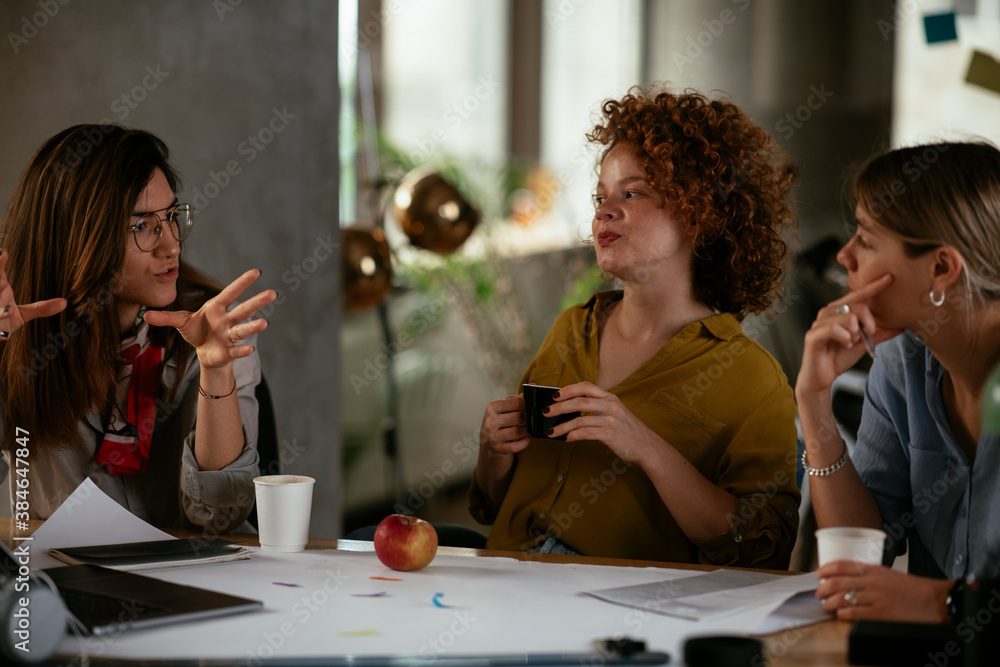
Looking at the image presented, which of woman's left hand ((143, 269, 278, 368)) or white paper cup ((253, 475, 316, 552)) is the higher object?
woman's left hand ((143, 269, 278, 368))

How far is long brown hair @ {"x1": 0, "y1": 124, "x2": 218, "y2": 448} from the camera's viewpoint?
5.57 ft

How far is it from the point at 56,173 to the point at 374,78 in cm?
304

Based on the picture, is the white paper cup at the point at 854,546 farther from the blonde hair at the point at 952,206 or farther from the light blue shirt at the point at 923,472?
the blonde hair at the point at 952,206

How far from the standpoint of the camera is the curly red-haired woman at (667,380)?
1552 mm

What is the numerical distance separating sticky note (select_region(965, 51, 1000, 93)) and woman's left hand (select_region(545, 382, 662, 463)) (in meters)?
2.58

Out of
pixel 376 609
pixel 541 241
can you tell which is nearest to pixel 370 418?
pixel 541 241

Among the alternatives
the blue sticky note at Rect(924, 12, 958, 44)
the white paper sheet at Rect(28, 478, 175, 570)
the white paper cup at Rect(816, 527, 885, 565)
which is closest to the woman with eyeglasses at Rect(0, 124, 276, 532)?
the white paper sheet at Rect(28, 478, 175, 570)

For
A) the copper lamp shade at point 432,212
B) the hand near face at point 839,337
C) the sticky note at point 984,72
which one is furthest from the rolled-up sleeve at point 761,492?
the sticky note at point 984,72

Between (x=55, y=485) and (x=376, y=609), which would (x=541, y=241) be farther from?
(x=376, y=609)

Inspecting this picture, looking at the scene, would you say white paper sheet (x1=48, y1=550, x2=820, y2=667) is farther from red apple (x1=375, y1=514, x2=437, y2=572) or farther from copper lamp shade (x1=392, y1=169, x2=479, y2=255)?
copper lamp shade (x1=392, y1=169, x2=479, y2=255)

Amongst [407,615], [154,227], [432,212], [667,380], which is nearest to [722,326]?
[667,380]

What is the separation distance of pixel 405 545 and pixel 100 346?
764mm

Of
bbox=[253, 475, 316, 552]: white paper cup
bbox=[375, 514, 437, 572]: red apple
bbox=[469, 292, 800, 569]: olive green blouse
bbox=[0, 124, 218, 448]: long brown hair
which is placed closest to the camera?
bbox=[375, 514, 437, 572]: red apple

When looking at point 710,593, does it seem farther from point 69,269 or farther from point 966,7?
point 966,7
